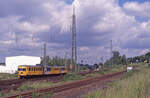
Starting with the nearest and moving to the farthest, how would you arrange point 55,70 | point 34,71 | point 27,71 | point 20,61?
point 27,71, point 34,71, point 55,70, point 20,61

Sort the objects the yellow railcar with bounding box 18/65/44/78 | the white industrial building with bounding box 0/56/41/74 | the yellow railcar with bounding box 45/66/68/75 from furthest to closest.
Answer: the white industrial building with bounding box 0/56/41/74 < the yellow railcar with bounding box 45/66/68/75 < the yellow railcar with bounding box 18/65/44/78

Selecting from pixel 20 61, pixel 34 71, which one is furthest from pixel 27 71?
pixel 20 61

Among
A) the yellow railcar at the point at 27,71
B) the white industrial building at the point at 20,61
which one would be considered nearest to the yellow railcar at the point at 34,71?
the yellow railcar at the point at 27,71

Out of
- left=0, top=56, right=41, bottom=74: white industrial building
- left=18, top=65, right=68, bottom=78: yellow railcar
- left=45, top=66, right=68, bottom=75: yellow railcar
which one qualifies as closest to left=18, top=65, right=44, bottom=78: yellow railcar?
left=18, top=65, right=68, bottom=78: yellow railcar

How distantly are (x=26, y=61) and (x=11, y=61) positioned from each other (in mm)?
8494

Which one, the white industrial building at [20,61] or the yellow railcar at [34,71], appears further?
the white industrial building at [20,61]

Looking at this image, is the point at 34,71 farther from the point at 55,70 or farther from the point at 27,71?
the point at 55,70

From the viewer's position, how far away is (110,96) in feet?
28.9

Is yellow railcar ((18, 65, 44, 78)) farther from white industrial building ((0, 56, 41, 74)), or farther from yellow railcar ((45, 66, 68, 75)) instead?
white industrial building ((0, 56, 41, 74))

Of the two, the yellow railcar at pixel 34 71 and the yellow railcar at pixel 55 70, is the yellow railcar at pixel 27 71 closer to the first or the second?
the yellow railcar at pixel 34 71

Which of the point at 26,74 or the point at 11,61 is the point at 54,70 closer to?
the point at 26,74

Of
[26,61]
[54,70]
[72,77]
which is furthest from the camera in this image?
[26,61]

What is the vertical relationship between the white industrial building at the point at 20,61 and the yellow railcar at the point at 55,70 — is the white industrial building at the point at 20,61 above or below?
above

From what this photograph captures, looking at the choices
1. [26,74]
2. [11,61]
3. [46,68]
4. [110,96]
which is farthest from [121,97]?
[11,61]
